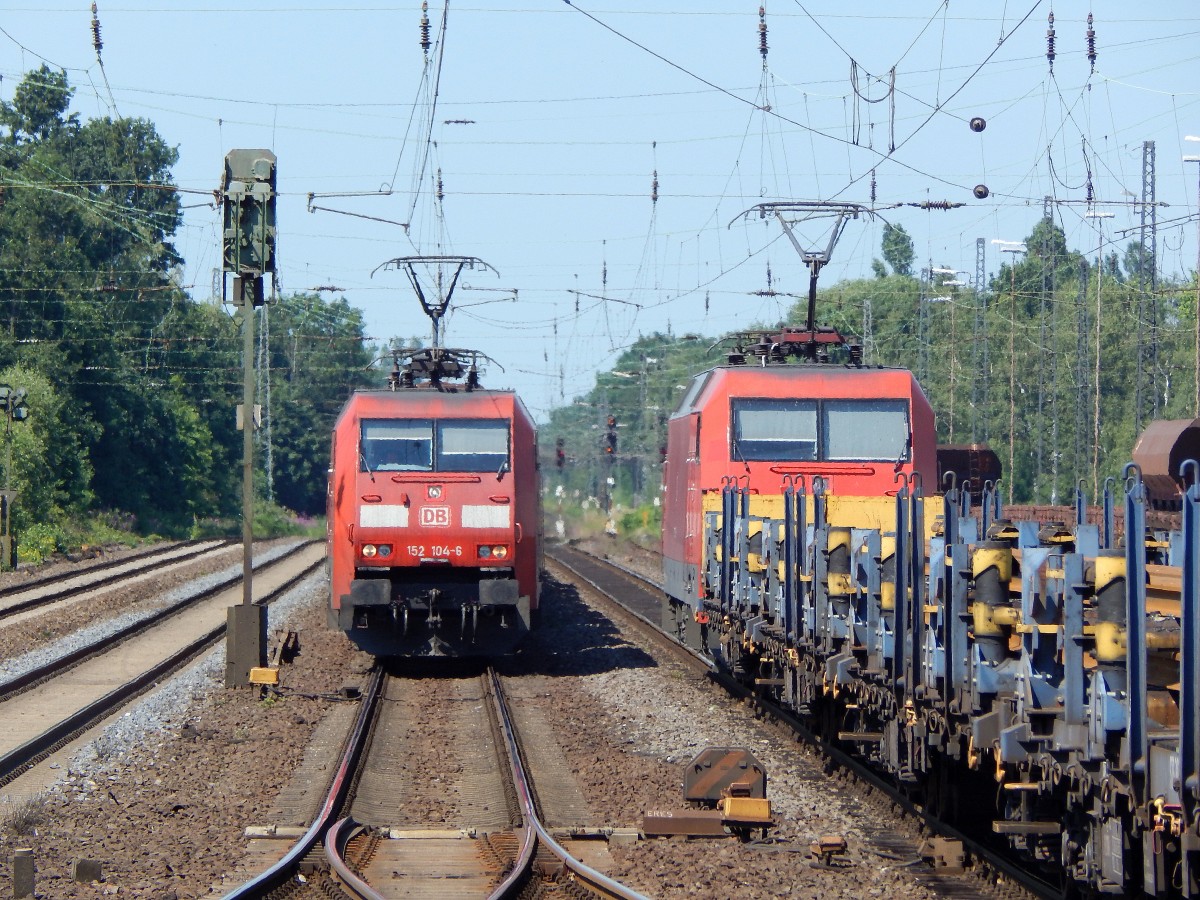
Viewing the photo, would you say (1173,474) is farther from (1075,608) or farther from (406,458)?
(1075,608)

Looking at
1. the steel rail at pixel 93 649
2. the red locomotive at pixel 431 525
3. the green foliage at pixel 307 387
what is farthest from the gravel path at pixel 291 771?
the green foliage at pixel 307 387

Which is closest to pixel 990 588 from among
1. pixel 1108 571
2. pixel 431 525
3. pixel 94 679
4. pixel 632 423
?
pixel 1108 571

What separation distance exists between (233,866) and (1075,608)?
4.84m

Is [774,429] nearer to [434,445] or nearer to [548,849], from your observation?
[434,445]

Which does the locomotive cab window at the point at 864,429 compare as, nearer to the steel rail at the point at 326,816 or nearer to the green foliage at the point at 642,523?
the steel rail at the point at 326,816

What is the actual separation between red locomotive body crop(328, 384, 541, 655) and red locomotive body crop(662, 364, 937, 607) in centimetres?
219

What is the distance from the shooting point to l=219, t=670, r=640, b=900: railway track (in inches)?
322

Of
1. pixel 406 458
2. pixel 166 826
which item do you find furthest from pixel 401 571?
pixel 166 826

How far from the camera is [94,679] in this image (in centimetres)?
1761

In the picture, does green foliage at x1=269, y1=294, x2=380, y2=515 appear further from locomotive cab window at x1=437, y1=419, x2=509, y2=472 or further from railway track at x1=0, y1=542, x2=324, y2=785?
locomotive cab window at x1=437, y1=419, x2=509, y2=472

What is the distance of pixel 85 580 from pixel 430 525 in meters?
19.8

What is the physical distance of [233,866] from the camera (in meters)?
8.52

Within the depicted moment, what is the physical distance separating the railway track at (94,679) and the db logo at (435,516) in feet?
11.4

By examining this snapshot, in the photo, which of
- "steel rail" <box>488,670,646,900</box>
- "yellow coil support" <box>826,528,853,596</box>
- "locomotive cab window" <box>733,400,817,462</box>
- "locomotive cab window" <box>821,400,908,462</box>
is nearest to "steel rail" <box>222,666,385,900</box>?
"steel rail" <box>488,670,646,900</box>
